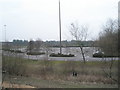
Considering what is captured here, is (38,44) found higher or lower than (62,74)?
higher

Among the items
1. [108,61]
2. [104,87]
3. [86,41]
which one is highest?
[86,41]

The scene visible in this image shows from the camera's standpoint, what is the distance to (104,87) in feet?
47.8

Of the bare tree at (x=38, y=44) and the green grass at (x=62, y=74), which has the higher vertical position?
the bare tree at (x=38, y=44)

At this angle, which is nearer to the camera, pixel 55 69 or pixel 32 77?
pixel 32 77

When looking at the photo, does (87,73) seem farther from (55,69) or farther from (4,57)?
(4,57)

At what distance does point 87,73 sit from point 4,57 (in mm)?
6875

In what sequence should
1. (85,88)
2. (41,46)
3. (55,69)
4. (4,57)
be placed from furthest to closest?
1. (41,46)
2. (55,69)
3. (4,57)
4. (85,88)

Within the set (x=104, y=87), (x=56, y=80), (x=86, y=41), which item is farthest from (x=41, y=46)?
(x=104, y=87)

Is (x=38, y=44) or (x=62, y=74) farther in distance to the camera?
(x=38, y=44)

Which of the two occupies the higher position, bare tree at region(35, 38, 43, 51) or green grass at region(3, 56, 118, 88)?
bare tree at region(35, 38, 43, 51)

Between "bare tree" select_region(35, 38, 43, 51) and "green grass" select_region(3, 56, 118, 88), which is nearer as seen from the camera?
"green grass" select_region(3, 56, 118, 88)

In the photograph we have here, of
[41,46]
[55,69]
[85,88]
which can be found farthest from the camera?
[41,46]

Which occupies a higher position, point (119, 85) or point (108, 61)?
point (108, 61)

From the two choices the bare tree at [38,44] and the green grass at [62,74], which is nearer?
the green grass at [62,74]
